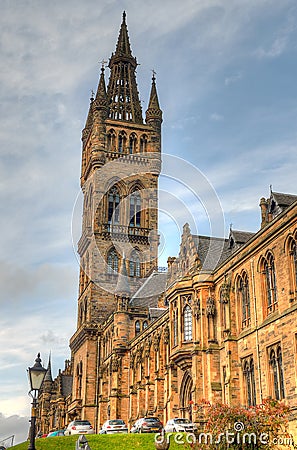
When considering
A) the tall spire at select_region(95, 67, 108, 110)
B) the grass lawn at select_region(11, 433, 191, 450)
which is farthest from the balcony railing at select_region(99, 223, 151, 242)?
the grass lawn at select_region(11, 433, 191, 450)

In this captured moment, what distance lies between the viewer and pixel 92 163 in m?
89.6

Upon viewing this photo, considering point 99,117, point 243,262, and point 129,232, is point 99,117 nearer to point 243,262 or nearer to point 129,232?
point 129,232

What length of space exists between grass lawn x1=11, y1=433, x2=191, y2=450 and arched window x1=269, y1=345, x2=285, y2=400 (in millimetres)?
6280

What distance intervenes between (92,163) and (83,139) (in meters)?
16.4

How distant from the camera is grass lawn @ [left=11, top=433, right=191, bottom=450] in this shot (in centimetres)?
3644

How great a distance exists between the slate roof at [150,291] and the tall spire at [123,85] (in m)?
27.9

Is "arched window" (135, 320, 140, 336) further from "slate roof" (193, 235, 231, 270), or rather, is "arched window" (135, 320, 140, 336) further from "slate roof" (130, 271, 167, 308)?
"slate roof" (193, 235, 231, 270)

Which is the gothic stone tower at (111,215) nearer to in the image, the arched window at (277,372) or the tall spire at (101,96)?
the tall spire at (101,96)

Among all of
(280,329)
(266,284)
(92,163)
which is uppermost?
(92,163)

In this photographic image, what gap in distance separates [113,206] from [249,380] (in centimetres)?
5177

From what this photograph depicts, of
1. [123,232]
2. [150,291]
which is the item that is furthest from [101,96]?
[150,291]

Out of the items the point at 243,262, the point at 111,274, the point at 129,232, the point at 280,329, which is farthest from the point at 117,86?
the point at 280,329

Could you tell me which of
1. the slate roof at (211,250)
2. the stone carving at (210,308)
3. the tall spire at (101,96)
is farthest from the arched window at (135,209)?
the stone carving at (210,308)

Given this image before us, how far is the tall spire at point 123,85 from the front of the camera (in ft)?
321
